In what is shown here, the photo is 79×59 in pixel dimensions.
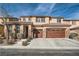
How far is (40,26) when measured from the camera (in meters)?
9.22

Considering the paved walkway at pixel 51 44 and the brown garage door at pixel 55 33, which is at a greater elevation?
the brown garage door at pixel 55 33

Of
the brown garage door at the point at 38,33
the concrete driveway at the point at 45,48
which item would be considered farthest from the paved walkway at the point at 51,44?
the brown garage door at the point at 38,33

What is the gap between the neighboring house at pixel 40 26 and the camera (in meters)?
8.96

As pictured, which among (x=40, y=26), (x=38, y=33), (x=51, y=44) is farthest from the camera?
(x=40, y=26)

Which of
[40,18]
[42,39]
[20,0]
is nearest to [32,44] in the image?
[42,39]

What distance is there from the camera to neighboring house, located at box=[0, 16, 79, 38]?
8961 mm

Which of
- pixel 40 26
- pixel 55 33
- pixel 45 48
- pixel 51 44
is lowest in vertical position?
pixel 45 48

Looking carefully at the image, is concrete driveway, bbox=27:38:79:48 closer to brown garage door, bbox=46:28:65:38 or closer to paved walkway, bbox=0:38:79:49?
paved walkway, bbox=0:38:79:49

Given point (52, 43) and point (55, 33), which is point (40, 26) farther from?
point (52, 43)

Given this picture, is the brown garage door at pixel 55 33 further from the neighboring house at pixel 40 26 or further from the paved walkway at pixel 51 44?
the paved walkway at pixel 51 44

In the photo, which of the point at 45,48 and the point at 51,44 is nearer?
the point at 45,48

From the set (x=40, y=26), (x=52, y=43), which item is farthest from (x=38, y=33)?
(x=52, y=43)

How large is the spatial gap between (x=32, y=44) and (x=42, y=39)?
431 mm

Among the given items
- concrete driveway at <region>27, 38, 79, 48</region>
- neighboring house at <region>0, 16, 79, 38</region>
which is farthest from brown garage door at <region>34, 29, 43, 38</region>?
concrete driveway at <region>27, 38, 79, 48</region>
